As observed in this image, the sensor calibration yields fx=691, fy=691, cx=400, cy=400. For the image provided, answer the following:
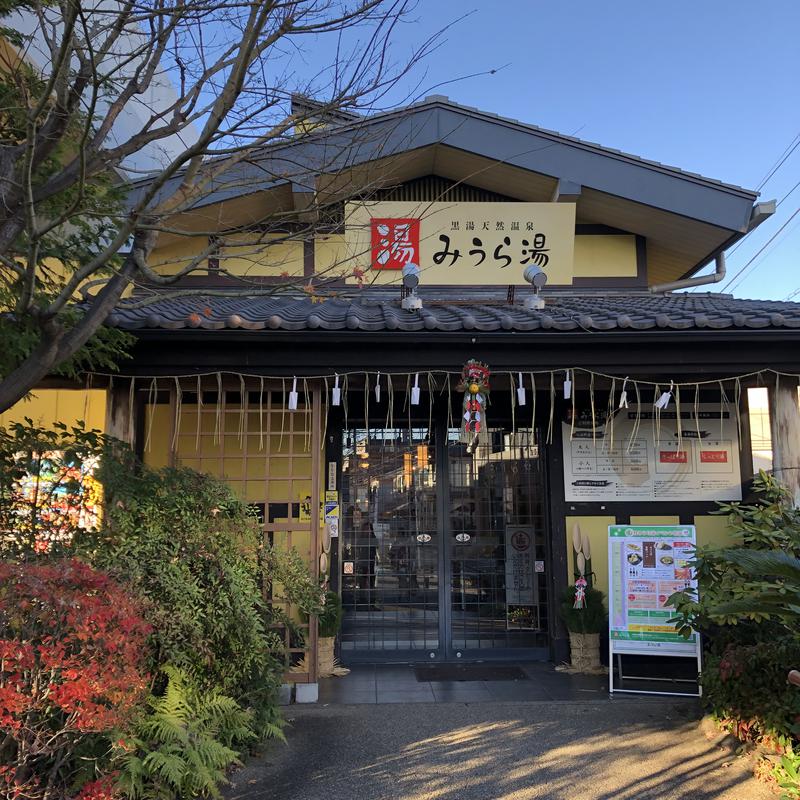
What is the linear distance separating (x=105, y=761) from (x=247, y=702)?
121cm

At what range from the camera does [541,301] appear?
7.76 m

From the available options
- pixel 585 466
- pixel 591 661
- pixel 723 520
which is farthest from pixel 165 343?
pixel 723 520

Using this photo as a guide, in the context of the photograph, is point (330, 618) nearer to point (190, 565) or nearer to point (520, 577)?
point (520, 577)

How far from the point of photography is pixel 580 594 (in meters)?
7.16

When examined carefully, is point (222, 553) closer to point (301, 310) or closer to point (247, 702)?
point (247, 702)

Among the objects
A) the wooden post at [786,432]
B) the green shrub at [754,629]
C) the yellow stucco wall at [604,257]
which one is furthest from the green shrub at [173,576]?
the yellow stucco wall at [604,257]

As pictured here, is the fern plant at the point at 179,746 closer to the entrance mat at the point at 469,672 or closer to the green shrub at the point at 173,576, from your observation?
the green shrub at the point at 173,576

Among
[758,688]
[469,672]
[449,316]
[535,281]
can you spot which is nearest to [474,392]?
[449,316]

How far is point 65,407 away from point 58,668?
6096mm

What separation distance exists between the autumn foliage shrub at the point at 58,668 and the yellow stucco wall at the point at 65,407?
502 cm

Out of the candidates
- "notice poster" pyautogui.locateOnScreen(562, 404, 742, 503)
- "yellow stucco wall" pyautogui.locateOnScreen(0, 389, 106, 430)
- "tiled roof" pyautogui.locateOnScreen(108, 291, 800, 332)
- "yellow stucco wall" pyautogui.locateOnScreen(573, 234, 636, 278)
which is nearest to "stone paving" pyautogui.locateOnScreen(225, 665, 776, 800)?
"notice poster" pyautogui.locateOnScreen(562, 404, 742, 503)

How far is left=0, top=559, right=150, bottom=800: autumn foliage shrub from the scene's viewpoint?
3289 mm

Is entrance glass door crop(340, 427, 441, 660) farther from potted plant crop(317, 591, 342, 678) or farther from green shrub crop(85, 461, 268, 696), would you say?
green shrub crop(85, 461, 268, 696)

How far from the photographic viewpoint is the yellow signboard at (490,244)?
8336 millimetres
